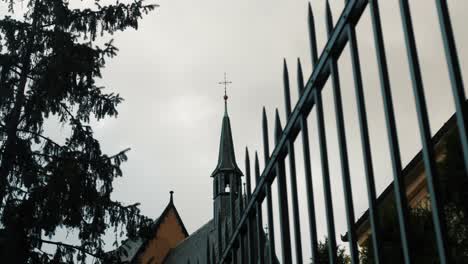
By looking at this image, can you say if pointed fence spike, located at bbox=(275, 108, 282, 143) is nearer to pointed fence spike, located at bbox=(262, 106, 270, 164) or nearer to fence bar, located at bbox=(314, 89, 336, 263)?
pointed fence spike, located at bbox=(262, 106, 270, 164)

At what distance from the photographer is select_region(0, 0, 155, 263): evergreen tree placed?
832cm

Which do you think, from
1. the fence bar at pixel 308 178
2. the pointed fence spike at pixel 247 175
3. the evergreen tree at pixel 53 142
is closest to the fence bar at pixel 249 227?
the pointed fence spike at pixel 247 175

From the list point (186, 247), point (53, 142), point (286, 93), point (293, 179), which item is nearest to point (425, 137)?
point (293, 179)

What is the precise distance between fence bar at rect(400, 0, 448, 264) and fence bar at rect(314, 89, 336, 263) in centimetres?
68

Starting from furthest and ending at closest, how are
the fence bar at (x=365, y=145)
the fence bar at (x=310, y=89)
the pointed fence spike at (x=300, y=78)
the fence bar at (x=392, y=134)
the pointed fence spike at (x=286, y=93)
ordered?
the pointed fence spike at (x=286, y=93)
the pointed fence spike at (x=300, y=78)
the fence bar at (x=310, y=89)
the fence bar at (x=365, y=145)
the fence bar at (x=392, y=134)

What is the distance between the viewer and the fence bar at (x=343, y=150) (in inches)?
82.6

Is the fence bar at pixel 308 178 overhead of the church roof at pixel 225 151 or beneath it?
beneath

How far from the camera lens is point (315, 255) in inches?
94.8

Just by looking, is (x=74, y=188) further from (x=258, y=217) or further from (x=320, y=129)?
(x=320, y=129)

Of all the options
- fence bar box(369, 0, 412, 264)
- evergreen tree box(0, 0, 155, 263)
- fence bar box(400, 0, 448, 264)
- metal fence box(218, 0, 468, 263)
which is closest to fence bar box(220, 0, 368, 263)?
metal fence box(218, 0, 468, 263)

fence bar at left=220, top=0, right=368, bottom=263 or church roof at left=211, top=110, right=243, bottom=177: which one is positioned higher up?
church roof at left=211, top=110, right=243, bottom=177

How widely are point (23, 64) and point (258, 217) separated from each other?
6932 millimetres

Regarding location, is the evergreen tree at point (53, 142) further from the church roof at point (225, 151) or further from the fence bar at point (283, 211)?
the church roof at point (225, 151)

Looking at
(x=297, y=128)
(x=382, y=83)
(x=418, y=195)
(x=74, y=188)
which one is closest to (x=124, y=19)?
(x=74, y=188)
